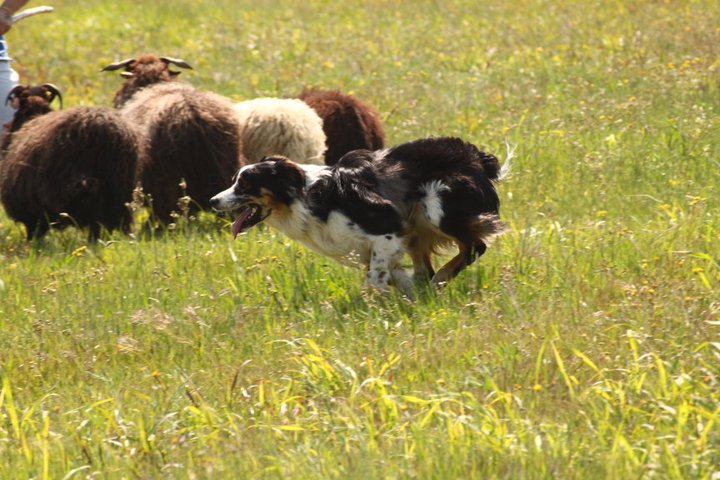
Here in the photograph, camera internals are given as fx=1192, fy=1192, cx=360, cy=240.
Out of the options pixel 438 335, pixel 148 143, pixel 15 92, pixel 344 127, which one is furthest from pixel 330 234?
pixel 15 92

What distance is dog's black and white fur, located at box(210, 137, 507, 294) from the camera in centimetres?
650

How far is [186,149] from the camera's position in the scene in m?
8.75

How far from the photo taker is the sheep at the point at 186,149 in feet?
28.6

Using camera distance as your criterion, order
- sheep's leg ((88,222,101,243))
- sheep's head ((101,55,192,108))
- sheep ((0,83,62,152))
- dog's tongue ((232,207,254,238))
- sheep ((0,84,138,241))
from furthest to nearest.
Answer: sheep's head ((101,55,192,108)) → sheep ((0,83,62,152)) → sheep's leg ((88,222,101,243)) → sheep ((0,84,138,241)) → dog's tongue ((232,207,254,238))

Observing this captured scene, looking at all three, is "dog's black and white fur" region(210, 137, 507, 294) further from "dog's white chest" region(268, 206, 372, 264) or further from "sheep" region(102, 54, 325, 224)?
"sheep" region(102, 54, 325, 224)

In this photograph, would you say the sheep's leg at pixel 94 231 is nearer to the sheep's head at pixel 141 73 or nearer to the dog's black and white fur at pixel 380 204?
the sheep's head at pixel 141 73

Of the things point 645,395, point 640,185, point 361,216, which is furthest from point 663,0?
point 645,395

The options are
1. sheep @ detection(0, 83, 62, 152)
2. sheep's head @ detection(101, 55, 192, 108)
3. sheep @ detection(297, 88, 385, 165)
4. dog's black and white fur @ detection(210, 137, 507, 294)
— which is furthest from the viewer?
sheep's head @ detection(101, 55, 192, 108)

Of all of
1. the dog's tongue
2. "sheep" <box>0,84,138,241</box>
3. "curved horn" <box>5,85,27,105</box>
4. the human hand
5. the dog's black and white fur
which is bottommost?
"sheep" <box>0,84,138,241</box>

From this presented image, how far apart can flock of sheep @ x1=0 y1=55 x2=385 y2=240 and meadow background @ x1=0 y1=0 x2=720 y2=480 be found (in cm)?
28

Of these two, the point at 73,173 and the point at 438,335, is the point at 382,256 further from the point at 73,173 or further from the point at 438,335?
the point at 73,173

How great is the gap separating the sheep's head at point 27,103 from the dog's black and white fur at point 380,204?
298 cm

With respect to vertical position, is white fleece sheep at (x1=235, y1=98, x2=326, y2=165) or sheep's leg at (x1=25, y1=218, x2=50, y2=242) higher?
white fleece sheep at (x1=235, y1=98, x2=326, y2=165)

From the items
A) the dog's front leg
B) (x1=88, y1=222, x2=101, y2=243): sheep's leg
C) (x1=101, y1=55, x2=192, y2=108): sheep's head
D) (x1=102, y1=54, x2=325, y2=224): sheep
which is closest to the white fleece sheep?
(x1=102, y1=54, x2=325, y2=224): sheep
